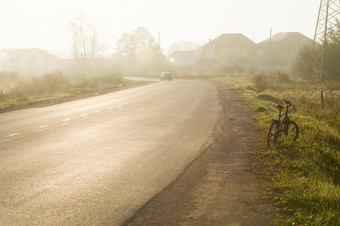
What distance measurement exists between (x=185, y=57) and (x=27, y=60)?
55.8 meters

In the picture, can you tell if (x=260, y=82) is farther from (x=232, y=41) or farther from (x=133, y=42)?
(x=133, y=42)

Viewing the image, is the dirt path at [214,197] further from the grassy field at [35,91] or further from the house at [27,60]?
the house at [27,60]

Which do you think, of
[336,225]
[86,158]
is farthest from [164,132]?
[336,225]

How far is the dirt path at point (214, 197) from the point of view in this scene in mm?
4738

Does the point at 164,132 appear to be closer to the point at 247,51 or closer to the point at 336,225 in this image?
the point at 336,225

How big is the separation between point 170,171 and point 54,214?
9.22 ft

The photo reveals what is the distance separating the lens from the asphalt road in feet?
16.5

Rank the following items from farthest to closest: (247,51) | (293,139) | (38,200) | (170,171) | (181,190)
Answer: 1. (247,51)
2. (293,139)
3. (170,171)
4. (181,190)
5. (38,200)

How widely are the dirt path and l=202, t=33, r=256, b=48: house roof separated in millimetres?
93814

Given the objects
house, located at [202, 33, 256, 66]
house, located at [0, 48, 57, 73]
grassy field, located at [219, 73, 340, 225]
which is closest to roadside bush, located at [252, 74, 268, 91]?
grassy field, located at [219, 73, 340, 225]

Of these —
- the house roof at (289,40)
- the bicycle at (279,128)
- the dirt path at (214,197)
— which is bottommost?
the dirt path at (214,197)

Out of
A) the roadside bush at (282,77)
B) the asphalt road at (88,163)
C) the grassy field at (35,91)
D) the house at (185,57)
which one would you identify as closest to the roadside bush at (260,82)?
the roadside bush at (282,77)

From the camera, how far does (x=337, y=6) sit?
30234 mm

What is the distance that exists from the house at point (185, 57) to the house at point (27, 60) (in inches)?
1787
